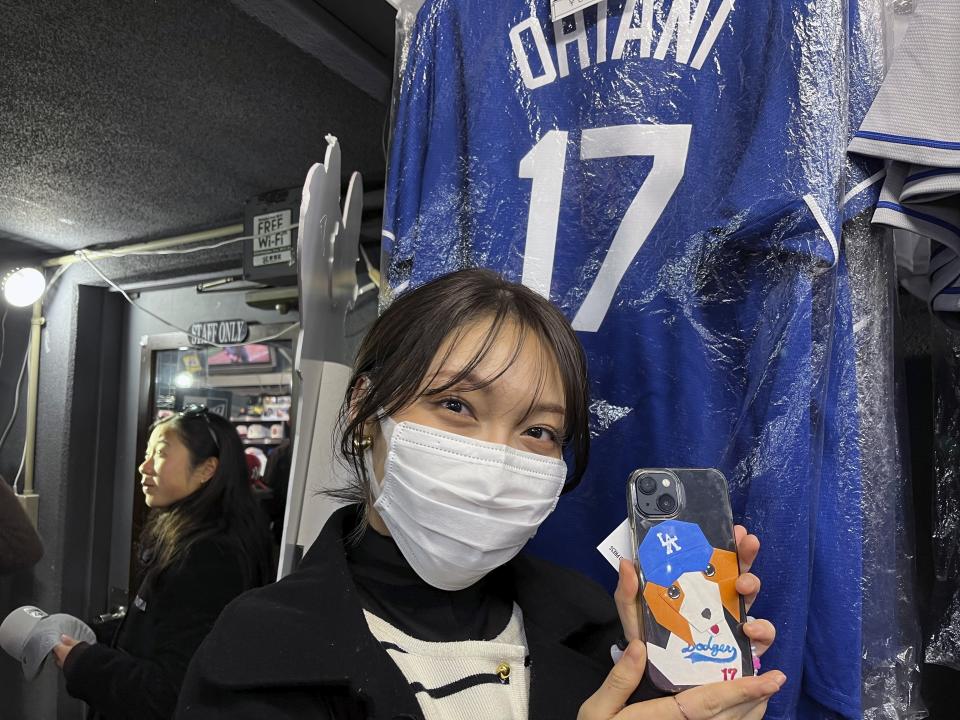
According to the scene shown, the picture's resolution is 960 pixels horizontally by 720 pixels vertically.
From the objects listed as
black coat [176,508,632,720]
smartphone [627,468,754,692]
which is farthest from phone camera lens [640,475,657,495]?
black coat [176,508,632,720]

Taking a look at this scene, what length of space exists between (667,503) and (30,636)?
865 millimetres

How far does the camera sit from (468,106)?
96cm

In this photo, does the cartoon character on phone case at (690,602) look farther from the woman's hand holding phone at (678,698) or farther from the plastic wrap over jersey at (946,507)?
the plastic wrap over jersey at (946,507)

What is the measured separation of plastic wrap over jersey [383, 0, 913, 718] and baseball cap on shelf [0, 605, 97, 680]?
0.69m

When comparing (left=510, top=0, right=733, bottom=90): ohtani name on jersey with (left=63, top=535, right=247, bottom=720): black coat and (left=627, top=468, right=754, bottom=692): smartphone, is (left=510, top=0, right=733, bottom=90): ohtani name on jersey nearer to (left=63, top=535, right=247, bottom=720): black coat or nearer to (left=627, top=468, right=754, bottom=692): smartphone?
(left=627, top=468, right=754, bottom=692): smartphone

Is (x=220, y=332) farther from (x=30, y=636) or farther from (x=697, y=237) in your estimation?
(x=697, y=237)

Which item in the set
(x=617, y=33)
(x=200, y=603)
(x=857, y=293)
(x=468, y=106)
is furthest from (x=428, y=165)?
(x=200, y=603)

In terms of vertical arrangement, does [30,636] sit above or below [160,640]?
above

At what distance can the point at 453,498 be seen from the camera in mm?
609

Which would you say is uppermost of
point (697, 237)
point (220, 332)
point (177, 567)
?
point (697, 237)

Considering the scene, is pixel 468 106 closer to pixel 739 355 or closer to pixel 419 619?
pixel 739 355

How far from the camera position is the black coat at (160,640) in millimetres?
1089

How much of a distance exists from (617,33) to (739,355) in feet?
1.57

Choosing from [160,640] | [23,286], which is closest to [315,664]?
[23,286]
